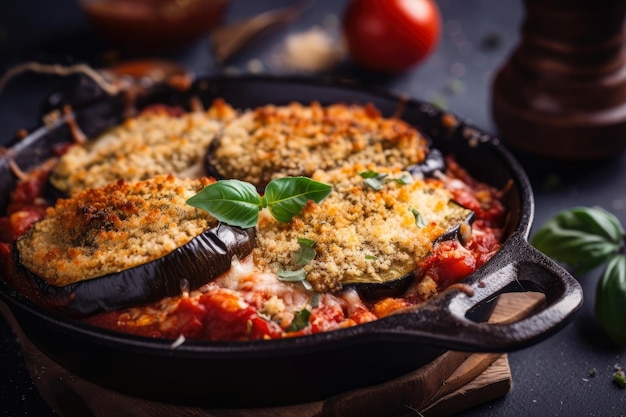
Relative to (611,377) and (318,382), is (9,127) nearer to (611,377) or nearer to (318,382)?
(318,382)

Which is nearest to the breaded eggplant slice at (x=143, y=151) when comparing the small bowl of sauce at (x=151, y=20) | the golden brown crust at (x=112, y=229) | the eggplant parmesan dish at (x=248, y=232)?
the eggplant parmesan dish at (x=248, y=232)

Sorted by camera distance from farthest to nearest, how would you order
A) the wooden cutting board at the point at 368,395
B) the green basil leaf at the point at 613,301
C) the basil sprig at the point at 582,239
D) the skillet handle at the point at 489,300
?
the basil sprig at the point at 582,239
the green basil leaf at the point at 613,301
the wooden cutting board at the point at 368,395
the skillet handle at the point at 489,300

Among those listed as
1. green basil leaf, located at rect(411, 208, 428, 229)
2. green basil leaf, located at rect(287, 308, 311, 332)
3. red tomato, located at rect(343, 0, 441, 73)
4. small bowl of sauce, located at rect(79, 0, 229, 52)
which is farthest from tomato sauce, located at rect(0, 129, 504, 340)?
small bowl of sauce, located at rect(79, 0, 229, 52)

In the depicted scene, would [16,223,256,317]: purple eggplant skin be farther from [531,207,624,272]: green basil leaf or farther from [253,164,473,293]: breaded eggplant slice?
[531,207,624,272]: green basil leaf

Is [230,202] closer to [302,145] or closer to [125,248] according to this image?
[125,248]

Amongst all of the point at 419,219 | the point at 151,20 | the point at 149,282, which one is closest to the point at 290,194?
the point at 419,219

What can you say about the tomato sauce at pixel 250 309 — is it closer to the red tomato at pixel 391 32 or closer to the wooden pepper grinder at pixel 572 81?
the wooden pepper grinder at pixel 572 81
